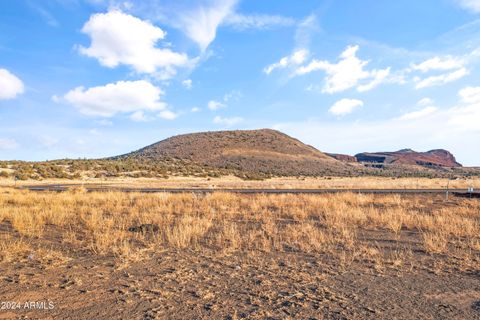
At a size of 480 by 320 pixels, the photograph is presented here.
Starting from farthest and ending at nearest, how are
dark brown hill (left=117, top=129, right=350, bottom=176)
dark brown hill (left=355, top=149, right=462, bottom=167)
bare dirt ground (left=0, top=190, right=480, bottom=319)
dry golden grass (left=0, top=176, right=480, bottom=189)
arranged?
dark brown hill (left=355, top=149, right=462, bottom=167)
dark brown hill (left=117, top=129, right=350, bottom=176)
dry golden grass (left=0, top=176, right=480, bottom=189)
bare dirt ground (left=0, top=190, right=480, bottom=319)

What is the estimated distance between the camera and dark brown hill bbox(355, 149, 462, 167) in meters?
158

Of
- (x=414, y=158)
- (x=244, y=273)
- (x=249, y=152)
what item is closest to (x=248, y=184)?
(x=244, y=273)

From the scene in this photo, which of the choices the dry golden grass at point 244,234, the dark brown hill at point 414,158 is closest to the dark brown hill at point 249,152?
the dark brown hill at point 414,158

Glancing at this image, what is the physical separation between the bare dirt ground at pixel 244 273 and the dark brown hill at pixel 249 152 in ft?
259

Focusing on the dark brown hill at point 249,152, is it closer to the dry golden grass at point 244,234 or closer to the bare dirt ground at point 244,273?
the dry golden grass at point 244,234

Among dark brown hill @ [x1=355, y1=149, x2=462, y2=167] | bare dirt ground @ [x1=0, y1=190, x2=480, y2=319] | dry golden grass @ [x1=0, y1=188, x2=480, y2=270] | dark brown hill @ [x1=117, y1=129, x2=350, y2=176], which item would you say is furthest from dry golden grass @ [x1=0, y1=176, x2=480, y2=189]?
dark brown hill @ [x1=355, y1=149, x2=462, y2=167]

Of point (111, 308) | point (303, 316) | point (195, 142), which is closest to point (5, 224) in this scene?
point (111, 308)

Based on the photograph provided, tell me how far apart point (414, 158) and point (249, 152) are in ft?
326

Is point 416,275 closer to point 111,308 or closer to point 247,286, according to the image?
point 247,286

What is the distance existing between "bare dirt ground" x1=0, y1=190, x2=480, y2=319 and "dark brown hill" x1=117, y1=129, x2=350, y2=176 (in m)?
79.0

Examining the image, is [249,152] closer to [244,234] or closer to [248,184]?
[248,184]

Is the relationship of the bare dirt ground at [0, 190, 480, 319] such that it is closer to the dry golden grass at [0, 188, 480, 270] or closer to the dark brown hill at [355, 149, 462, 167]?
the dry golden grass at [0, 188, 480, 270]

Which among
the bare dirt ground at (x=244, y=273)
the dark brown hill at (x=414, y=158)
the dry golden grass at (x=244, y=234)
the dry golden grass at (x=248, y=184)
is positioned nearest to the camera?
the bare dirt ground at (x=244, y=273)

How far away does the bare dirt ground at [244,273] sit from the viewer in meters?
4.62
